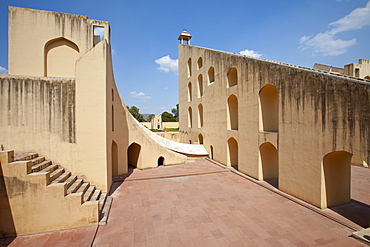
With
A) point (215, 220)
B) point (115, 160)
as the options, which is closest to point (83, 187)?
point (115, 160)

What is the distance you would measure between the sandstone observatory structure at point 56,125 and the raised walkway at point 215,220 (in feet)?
2.43

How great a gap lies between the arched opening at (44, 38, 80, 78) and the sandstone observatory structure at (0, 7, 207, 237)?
0.04 metres

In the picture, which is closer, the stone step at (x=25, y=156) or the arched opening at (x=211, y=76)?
the stone step at (x=25, y=156)

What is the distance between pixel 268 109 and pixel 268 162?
107 inches

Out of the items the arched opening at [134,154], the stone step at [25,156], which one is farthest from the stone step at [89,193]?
the arched opening at [134,154]

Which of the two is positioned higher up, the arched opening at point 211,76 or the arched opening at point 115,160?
the arched opening at point 211,76

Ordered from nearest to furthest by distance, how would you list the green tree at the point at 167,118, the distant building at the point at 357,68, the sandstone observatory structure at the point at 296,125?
1. the sandstone observatory structure at the point at 296,125
2. the distant building at the point at 357,68
3. the green tree at the point at 167,118

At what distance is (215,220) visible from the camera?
579 centimetres

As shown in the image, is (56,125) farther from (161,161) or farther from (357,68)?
(357,68)

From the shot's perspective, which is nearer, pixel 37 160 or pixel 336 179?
pixel 37 160

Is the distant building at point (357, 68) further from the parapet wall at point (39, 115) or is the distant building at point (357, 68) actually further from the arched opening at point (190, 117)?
the parapet wall at point (39, 115)

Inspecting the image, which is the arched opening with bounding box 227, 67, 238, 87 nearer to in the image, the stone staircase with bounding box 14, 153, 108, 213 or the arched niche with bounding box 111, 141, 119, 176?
the arched niche with bounding box 111, 141, 119, 176

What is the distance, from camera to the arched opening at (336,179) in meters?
6.22

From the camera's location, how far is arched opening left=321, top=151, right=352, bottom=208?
6223 millimetres
